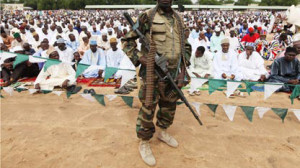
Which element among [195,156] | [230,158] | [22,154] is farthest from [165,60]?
[22,154]

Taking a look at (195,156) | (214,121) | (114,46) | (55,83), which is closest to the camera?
(195,156)

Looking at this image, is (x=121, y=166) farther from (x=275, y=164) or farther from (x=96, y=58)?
(x=96, y=58)

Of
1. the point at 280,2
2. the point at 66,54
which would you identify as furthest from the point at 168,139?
the point at 280,2

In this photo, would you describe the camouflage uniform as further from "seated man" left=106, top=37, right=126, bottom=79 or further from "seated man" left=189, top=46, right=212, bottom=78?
"seated man" left=106, top=37, right=126, bottom=79

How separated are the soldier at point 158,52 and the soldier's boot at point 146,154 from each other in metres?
0.01

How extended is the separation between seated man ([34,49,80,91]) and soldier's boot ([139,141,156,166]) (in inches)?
121

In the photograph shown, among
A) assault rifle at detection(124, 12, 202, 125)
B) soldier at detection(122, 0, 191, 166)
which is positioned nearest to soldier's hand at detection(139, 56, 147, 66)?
soldier at detection(122, 0, 191, 166)

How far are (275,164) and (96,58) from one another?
5.22m

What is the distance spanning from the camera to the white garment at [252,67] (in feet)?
18.1

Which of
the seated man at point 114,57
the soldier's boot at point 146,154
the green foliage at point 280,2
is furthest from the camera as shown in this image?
the green foliage at point 280,2

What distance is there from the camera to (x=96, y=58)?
6.19 metres

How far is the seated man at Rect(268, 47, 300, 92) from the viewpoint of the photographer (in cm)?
460

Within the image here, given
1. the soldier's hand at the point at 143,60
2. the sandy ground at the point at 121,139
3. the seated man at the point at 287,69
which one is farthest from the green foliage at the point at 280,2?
the soldier's hand at the point at 143,60

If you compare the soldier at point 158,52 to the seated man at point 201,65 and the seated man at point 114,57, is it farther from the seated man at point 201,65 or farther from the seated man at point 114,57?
the seated man at point 114,57
